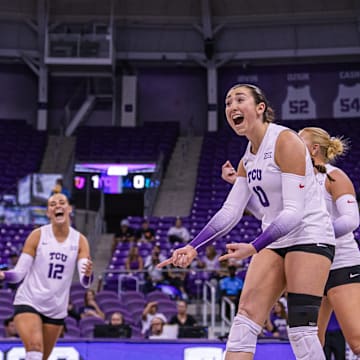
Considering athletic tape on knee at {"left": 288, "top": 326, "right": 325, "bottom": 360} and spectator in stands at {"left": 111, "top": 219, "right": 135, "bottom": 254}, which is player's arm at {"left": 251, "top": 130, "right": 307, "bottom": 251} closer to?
athletic tape on knee at {"left": 288, "top": 326, "right": 325, "bottom": 360}

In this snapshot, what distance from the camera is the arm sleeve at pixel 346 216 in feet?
15.5

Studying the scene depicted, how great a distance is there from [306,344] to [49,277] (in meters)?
3.17

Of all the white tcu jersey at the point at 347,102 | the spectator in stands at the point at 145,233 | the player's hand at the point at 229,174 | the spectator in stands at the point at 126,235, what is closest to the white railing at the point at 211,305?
the spectator in stands at the point at 145,233

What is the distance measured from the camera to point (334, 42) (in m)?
24.1

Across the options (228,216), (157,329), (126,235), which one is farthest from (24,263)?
(126,235)

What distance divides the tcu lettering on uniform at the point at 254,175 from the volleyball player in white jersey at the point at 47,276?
245cm

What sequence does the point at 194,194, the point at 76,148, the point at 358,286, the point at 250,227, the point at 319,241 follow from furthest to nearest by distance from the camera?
the point at 76,148 < the point at 194,194 < the point at 250,227 < the point at 358,286 < the point at 319,241

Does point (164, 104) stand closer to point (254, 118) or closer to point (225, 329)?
point (225, 329)

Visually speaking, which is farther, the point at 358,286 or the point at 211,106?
the point at 211,106

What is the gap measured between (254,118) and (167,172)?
18.6 meters

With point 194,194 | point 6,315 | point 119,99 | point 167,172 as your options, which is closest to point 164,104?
point 119,99

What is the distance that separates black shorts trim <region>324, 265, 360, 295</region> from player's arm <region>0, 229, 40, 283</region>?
284cm

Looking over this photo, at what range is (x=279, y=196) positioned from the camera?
427 centimetres

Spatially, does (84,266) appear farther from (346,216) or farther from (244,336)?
(244,336)
